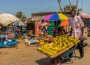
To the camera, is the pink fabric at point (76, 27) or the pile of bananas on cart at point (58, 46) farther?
the pink fabric at point (76, 27)

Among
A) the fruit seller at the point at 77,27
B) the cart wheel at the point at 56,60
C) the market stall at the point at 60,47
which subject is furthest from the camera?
the fruit seller at the point at 77,27

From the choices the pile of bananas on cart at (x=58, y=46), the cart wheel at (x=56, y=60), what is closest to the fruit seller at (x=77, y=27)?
the pile of bananas on cart at (x=58, y=46)

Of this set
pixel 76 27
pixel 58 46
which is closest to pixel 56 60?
pixel 58 46

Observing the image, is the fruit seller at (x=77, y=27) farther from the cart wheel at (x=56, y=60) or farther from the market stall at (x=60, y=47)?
the cart wheel at (x=56, y=60)

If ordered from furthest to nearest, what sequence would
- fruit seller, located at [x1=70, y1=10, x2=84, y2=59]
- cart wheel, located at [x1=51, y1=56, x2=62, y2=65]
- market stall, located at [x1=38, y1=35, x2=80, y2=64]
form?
fruit seller, located at [x1=70, y1=10, x2=84, y2=59] → cart wheel, located at [x1=51, y1=56, x2=62, y2=65] → market stall, located at [x1=38, y1=35, x2=80, y2=64]

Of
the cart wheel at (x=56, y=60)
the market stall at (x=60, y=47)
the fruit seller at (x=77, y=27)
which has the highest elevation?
the fruit seller at (x=77, y=27)

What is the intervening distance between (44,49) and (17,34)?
17168mm

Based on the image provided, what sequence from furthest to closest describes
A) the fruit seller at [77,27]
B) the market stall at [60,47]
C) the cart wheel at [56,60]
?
the fruit seller at [77,27] < the cart wheel at [56,60] < the market stall at [60,47]

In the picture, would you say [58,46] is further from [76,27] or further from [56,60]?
[76,27]

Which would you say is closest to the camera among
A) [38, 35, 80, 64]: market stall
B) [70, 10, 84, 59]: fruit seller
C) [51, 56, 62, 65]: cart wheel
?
[38, 35, 80, 64]: market stall

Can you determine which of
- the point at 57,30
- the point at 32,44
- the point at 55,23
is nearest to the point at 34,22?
the point at 55,23

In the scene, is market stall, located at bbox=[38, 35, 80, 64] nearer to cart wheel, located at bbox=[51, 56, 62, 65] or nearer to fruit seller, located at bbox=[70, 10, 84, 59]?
cart wheel, located at bbox=[51, 56, 62, 65]

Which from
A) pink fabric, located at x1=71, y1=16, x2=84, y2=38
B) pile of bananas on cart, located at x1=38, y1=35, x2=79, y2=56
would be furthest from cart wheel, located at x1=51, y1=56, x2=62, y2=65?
pink fabric, located at x1=71, y1=16, x2=84, y2=38

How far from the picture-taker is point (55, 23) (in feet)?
85.9
